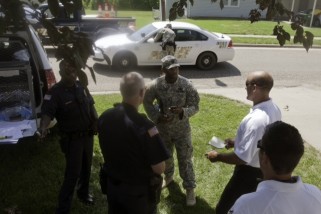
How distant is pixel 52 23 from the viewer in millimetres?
1928

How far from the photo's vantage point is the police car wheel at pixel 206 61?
12312 mm

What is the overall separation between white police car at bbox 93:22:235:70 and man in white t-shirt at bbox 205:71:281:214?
28.0 feet

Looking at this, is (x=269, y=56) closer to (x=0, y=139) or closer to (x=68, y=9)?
(x=0, y=139)

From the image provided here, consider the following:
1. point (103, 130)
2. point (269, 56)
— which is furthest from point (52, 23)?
point (269, 56)

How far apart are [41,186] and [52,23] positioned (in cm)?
345

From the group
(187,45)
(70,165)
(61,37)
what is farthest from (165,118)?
(187,45)

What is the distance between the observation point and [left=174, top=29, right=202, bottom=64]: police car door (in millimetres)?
11875

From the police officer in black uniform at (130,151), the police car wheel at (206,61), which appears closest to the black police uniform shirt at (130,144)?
the police officer in black uniform at (130,151)

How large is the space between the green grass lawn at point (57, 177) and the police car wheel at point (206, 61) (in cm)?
556

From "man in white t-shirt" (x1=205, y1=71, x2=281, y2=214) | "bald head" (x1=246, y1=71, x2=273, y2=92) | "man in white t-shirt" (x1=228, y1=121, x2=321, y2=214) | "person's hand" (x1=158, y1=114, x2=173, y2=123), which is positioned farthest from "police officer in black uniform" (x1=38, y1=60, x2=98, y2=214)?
"man in white t-shirt" (x1=228, y1=121, x2=321, y2=214)

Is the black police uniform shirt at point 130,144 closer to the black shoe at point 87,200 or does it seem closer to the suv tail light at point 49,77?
the black shoe at point 87,200

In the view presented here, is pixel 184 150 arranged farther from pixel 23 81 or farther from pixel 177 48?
pixel 177 48

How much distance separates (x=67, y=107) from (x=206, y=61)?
8.97 metres

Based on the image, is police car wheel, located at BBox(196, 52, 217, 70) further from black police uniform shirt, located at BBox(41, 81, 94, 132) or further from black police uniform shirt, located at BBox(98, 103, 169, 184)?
black police uniform shirt, located at BBox(98, 103, 169, 184)
